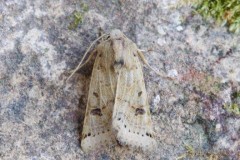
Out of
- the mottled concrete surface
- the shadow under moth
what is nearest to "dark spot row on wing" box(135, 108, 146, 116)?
the shadow under moth

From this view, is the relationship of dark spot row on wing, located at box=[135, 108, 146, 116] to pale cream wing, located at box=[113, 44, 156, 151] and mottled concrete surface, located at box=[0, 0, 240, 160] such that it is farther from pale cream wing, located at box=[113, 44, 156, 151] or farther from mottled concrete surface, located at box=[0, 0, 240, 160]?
mottled concrete surface, located at box=[0, 0, 240, 160]

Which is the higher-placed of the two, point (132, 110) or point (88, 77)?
point (88, 77)

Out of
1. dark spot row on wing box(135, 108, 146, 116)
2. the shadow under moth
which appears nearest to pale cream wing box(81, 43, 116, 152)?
the shadow under moth

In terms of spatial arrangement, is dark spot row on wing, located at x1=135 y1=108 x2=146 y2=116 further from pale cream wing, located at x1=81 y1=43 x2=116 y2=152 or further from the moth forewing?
pale cream wing, located at x1=81 y1=43 x2=116 y2=152

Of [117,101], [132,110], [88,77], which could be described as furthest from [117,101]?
[88,77]

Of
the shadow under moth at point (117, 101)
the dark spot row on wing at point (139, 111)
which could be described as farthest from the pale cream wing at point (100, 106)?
the dark spot row on wing at point (139, 111)

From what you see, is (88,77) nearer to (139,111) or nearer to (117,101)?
(117,101)

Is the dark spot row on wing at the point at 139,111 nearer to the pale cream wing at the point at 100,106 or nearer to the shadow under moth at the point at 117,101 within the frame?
the shadow under moth at the point at 117,101

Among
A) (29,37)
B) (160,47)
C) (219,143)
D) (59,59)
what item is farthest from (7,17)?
(219,143)
